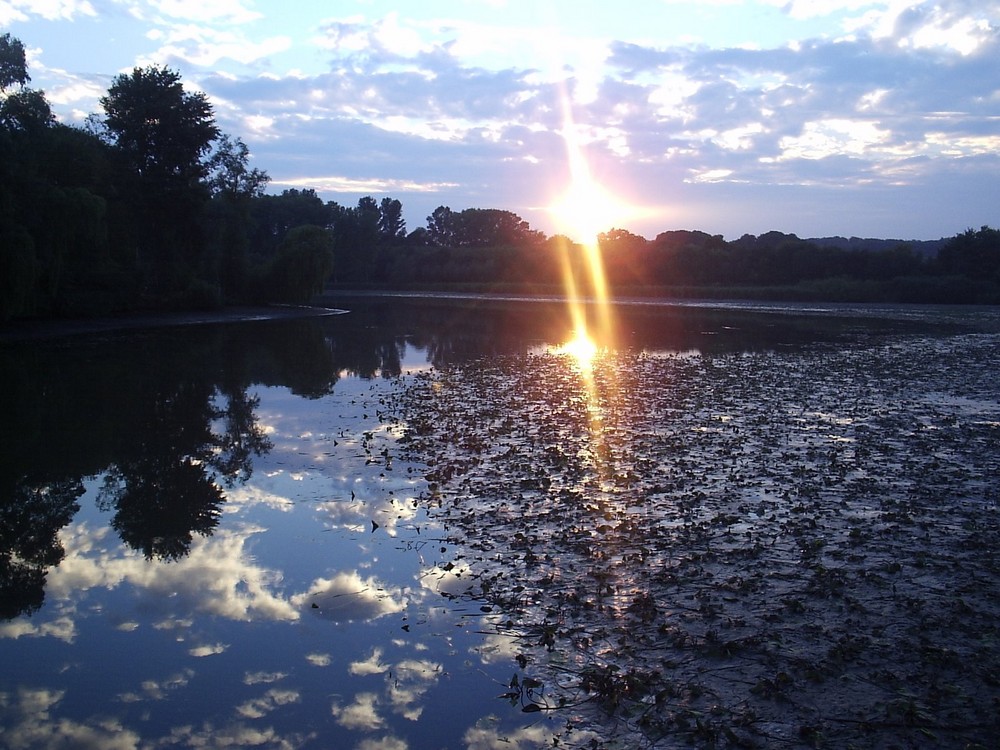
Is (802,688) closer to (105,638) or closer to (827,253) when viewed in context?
(105,638)

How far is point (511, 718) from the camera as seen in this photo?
5.52 meters

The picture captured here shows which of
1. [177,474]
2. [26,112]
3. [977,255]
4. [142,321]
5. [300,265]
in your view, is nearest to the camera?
[177,474]

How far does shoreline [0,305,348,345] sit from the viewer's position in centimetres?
3462

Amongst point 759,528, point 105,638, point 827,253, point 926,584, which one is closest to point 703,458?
point 759,528

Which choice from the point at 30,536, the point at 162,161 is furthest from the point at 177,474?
the point at 162,161

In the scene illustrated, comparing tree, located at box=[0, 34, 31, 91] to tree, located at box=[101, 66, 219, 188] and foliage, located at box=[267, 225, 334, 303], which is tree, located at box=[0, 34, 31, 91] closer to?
tree, located at box=[101, 66, 219, 188]

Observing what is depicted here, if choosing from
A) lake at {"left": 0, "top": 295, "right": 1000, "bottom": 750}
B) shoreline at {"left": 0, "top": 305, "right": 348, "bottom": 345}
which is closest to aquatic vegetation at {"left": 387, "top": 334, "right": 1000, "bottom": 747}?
lake at {"left": 0, "top": 295, "right": 1000, "bottom": 750}

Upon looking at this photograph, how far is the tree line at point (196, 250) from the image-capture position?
34.8 meters

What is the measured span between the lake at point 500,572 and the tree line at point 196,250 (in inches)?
753

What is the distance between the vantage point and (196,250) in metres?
55.1

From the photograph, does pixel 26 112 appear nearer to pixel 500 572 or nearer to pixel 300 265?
pixel 300 265

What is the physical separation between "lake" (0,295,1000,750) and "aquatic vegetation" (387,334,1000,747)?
0.03 meters

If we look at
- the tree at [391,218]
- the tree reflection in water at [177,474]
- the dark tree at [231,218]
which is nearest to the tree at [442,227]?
the tree at [391,218]

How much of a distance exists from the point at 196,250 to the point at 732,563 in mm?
53021
